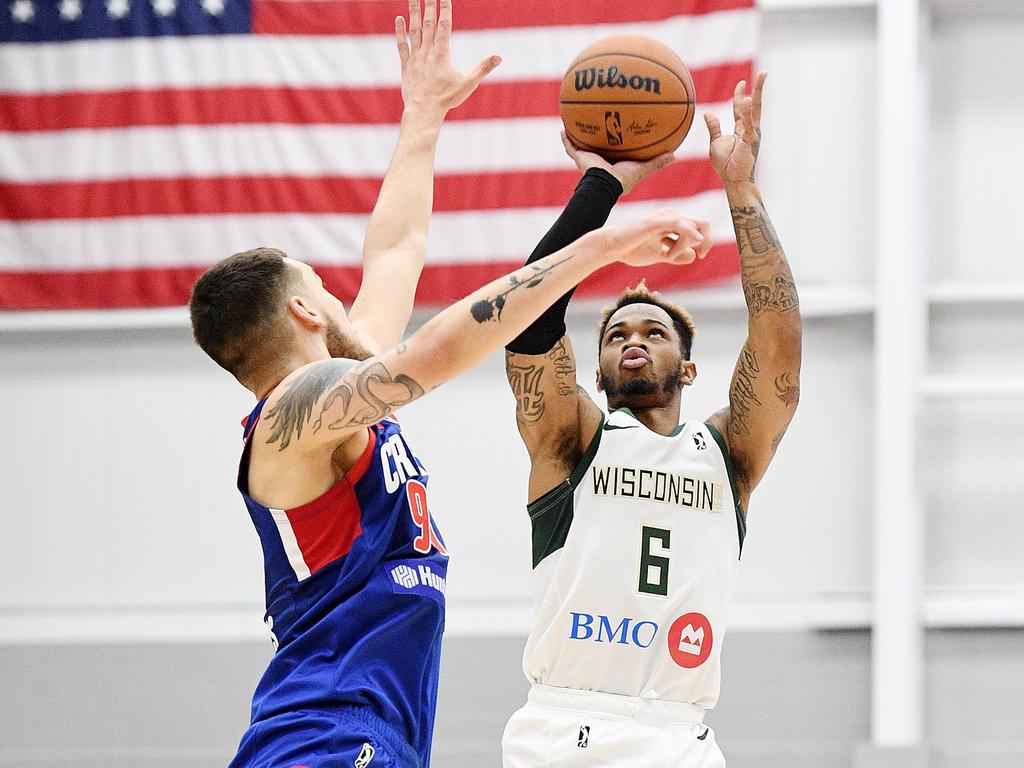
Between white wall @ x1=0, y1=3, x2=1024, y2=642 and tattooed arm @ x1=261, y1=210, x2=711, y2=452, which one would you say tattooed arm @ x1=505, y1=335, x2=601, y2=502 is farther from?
white wall @ x1=0, y1=3, x2=1024, y2=642

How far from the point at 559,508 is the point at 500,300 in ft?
4.88

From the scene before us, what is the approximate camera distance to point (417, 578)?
2750mm

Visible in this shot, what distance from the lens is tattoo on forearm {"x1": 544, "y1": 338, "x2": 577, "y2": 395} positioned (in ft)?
11.8

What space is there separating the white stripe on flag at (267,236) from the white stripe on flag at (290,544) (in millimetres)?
3837

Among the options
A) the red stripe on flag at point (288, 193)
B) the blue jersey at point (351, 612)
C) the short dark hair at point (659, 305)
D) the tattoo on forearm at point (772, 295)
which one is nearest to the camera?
the blue jersey at point (351, 612)

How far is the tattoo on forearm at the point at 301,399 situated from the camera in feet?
8.02

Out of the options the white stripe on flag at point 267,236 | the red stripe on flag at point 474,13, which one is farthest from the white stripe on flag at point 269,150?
the red stripe on flag at point 474,13

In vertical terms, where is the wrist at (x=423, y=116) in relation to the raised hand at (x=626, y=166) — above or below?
above

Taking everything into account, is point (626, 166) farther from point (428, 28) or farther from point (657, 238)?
point (657, 238)

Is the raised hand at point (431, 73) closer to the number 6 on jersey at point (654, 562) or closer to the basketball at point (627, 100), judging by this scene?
the basketball at point (627, 100)

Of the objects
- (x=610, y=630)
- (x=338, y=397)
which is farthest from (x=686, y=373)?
(x=338, y=397)

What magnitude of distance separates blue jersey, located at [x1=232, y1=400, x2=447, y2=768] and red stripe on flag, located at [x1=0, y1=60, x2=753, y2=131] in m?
4.05

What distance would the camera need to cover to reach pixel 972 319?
20.9ft

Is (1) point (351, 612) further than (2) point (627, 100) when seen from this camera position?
No
